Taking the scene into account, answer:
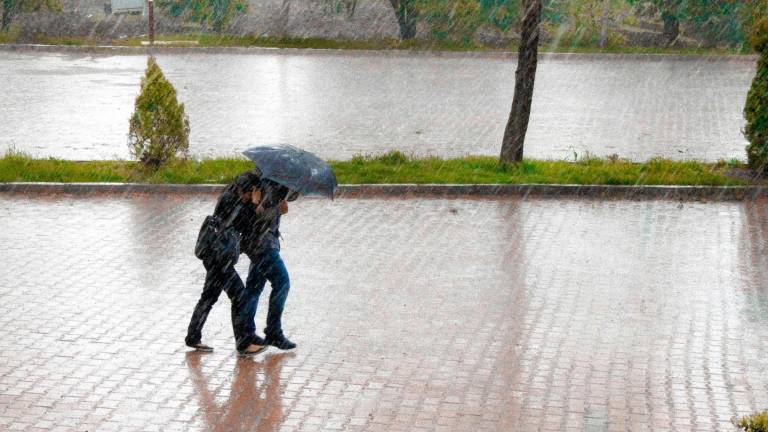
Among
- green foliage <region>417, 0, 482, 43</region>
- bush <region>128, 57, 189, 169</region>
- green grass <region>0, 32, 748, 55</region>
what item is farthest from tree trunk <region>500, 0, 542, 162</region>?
green foliage <region>417, 0, 482, 43</region>

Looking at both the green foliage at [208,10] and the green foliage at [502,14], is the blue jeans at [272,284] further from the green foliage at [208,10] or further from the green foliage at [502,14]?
the green foliage at [208,10]

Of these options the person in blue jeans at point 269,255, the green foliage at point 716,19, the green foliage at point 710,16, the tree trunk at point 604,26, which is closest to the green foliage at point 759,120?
the person in blue jeans at point 269,255

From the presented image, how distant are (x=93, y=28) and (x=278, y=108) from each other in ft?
64.0

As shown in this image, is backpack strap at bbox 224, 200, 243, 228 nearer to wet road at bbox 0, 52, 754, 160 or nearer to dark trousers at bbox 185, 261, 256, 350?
dark trousers at bbox 185, 261, 256, 350

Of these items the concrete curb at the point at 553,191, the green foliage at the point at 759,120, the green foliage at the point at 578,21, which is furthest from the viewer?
the green foliage at the point at 578,21

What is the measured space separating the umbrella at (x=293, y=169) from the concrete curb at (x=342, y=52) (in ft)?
84.1

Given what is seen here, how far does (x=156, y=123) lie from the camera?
14844mm

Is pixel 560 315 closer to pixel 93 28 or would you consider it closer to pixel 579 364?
pixel 579 364

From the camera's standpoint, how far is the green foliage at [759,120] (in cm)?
1528

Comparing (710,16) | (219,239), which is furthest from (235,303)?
(710,16)

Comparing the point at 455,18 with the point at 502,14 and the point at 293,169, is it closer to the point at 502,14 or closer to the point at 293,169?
the point at 502,14

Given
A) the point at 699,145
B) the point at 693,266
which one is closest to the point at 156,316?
the point at 693,266

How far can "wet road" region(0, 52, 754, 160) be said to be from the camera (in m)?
18.2

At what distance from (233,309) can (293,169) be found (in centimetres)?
118
